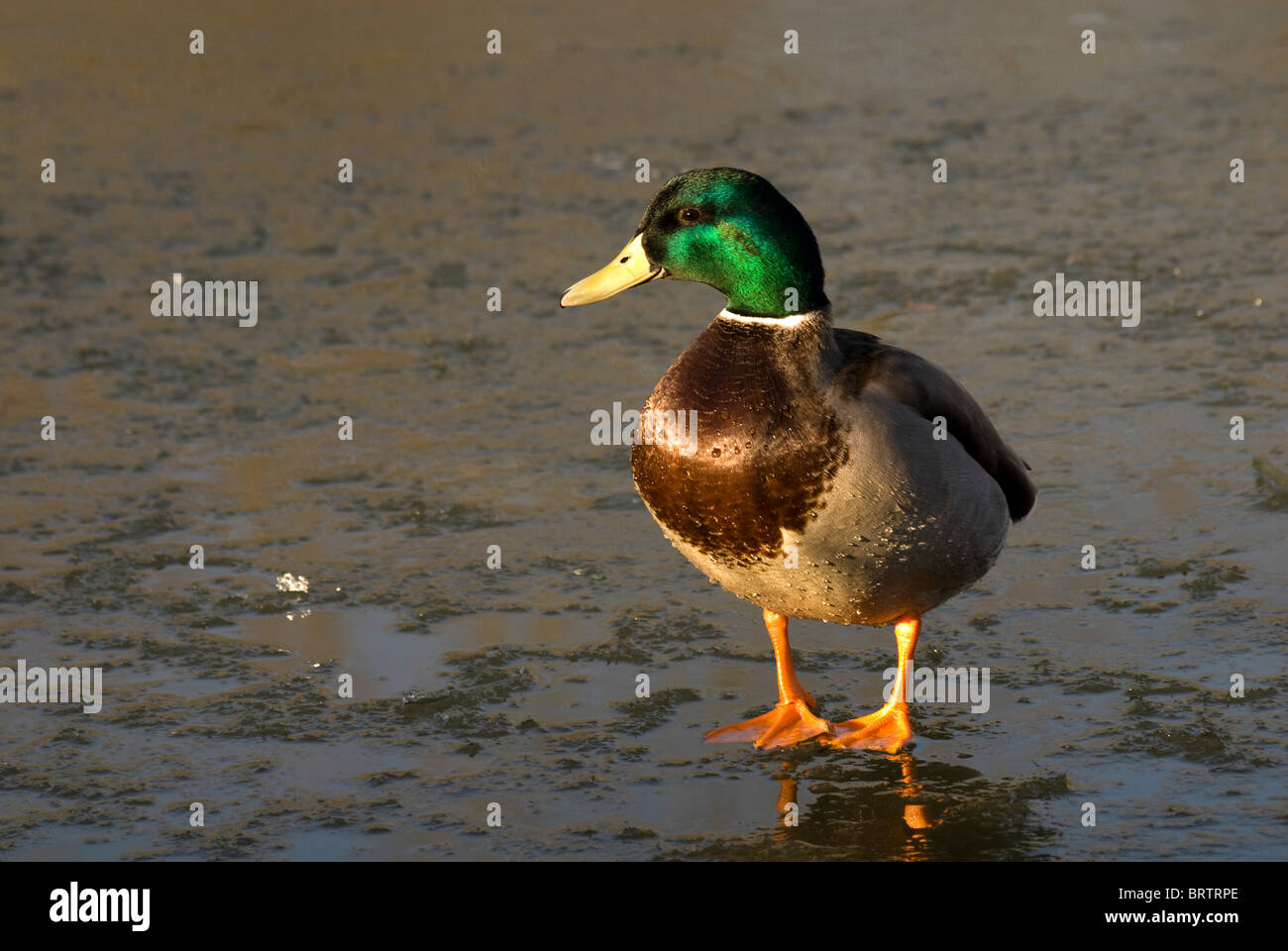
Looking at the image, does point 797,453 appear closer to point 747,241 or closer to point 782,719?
point 747,241

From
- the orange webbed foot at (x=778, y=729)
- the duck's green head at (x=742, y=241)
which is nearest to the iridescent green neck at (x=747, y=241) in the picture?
the duck's green head at (x=742, y=241)

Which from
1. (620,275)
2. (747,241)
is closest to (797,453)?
(747,241)

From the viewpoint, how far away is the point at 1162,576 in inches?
203

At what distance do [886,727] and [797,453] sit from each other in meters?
0.79

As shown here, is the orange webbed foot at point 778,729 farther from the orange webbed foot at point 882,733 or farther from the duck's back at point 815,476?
the duck's back at point 815,476

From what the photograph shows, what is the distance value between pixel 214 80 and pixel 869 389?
27.0ft

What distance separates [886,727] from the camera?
14.5ft

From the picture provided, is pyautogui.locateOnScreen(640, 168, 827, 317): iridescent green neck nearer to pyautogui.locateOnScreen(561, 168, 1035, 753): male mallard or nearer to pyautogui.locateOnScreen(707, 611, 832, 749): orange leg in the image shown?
pyautogui.locateOnScreen(561, 168, 1035, 753): male mallard

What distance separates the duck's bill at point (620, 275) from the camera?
14.7ft

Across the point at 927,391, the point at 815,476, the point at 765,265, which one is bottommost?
the point at 815,476

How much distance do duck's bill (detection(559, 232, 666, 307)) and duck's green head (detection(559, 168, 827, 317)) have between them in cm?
11

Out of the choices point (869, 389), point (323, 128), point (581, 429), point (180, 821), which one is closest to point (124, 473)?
point (581, 429)

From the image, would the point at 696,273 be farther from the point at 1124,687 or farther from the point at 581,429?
the point at 581,429

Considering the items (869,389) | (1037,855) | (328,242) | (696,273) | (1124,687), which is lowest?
(1037,855)
